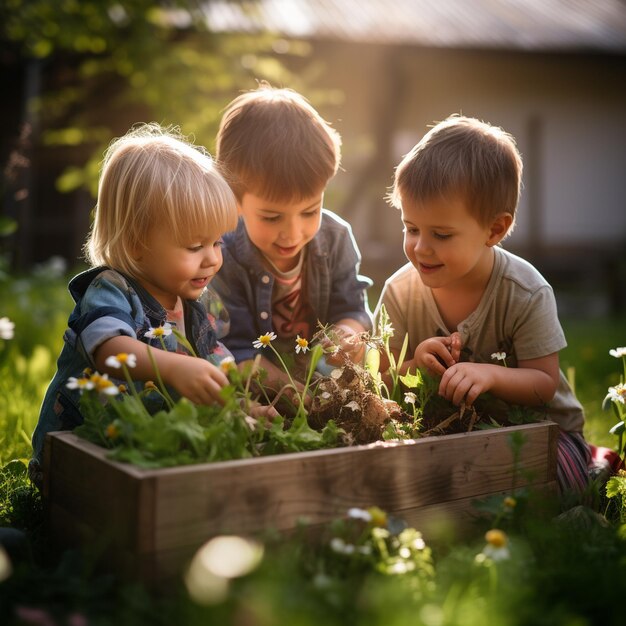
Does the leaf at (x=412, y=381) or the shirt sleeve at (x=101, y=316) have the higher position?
the shirt sleeve at (x=101, y=316)

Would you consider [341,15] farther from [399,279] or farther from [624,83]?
[399,279]

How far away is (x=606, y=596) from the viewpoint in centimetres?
151

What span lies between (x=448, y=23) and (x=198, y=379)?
1136 centimetres

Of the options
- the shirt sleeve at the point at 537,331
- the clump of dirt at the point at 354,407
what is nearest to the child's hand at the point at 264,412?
the clump of dirt at the point at 354,407

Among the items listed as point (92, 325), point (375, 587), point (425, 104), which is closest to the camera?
point (375, 587)

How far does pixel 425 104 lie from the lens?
12.5 metres

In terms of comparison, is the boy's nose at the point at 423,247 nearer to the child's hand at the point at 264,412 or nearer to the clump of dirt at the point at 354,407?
the clump of dirt at the point at 354,407

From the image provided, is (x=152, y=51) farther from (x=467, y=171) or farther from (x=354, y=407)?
(x=354, y=407)

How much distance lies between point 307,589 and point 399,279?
135 cm

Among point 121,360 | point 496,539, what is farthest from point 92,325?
point 496,539

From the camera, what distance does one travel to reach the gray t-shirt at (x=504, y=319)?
241 centimetres

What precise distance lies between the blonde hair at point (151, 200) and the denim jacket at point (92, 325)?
0.08 m

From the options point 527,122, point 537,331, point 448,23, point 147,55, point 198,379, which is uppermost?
point 448,23

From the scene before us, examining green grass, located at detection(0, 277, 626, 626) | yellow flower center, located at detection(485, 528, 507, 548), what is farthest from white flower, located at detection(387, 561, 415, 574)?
yellow flower center, located at detection(485, 528, 507, 548)
